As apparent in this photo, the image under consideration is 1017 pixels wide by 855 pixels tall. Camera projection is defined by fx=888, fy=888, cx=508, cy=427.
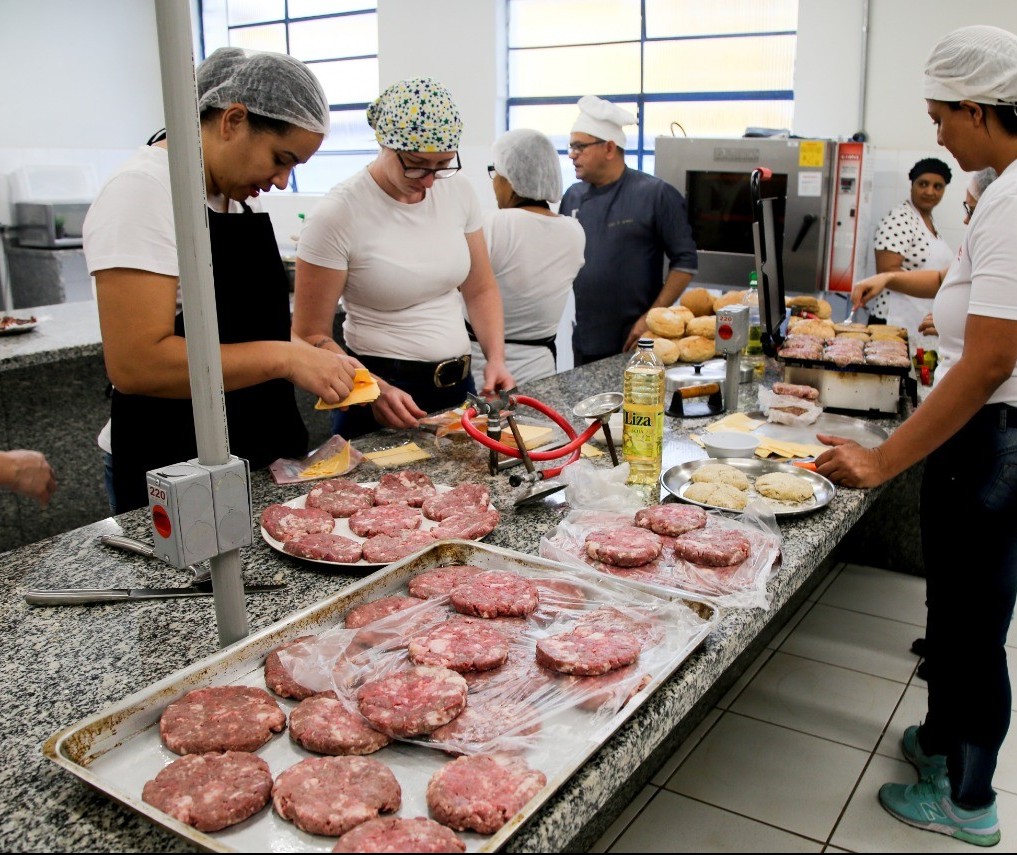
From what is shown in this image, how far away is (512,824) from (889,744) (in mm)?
Result: 2082

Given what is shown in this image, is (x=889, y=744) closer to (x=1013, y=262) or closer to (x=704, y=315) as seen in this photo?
(x=1013, y=262)

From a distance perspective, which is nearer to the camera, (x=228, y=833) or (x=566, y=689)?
(x=228, y=833)

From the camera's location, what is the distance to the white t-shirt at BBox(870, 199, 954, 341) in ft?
16.0

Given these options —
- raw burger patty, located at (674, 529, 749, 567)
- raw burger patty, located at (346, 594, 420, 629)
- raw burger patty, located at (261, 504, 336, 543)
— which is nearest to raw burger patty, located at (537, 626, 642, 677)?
raw burger patty, located at (346, 594, 420, 629)

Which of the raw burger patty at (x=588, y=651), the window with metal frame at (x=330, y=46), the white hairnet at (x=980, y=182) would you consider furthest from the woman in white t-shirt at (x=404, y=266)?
the window with metal frame at (x=330, y=46)

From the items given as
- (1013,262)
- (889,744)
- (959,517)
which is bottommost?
(889,744)

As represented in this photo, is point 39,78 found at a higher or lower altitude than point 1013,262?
higher

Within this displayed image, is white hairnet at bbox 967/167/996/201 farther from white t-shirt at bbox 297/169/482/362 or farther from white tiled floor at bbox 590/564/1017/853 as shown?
white t-shirt at bbox 297/169/482/362

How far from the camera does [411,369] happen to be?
8.96ft

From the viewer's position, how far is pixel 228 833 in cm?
92

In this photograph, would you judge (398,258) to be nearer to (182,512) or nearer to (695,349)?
Result: (695,349)

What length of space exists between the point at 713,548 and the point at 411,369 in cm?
141

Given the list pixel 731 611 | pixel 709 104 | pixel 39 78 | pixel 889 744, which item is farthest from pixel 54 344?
pixel 39 78

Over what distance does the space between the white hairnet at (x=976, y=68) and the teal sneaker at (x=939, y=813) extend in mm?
1599
